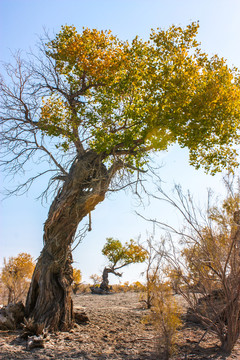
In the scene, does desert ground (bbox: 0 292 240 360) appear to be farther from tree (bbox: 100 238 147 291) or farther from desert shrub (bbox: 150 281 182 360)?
tree (bbox: 100 238 147 291)

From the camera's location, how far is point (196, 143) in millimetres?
7301

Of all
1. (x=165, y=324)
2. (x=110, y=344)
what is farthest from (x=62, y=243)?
(x=165, y=324)

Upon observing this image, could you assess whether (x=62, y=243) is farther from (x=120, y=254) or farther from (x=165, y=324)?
(x=120, y=254)

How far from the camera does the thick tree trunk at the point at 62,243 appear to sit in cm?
633

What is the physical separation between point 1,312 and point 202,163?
6.70 metres

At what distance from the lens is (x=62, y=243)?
6.91m

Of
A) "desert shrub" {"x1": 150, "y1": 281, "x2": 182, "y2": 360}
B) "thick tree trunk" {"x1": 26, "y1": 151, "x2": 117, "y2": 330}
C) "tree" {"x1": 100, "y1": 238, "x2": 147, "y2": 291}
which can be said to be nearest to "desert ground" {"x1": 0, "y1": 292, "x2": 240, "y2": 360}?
"desert shrub" {"x1": 150, "y1": 281, "x2": 182, "y2": 360}

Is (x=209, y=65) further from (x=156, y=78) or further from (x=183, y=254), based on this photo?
(x=183, y=254)

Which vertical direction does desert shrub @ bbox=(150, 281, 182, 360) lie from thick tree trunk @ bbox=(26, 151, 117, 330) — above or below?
below

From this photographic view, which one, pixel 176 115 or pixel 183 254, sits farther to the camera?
pixel 176 115

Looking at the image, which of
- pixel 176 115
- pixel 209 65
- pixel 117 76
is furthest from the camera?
pixel 117 76

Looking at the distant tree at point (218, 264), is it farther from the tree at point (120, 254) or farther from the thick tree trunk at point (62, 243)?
the tree at point (120, 254)

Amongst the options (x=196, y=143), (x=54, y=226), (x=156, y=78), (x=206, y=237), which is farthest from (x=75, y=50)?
(x=206, y=237)

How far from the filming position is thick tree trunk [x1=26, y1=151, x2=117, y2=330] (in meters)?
6.33
